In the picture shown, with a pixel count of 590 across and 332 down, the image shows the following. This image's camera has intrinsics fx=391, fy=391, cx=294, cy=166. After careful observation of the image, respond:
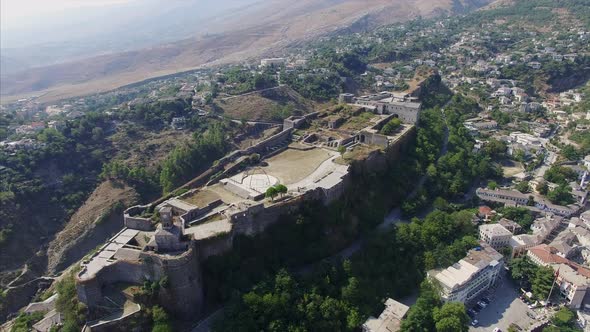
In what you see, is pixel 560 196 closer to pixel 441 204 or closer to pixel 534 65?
pixel 441 204

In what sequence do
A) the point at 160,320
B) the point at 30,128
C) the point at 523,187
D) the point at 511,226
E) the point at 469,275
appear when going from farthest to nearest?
the point at 30,128 < the point at 523,187 < the point at 511,226 < the point at 469,275 < the point at 160,320

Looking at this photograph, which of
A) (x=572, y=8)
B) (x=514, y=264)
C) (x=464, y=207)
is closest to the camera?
(x=514, y=264)

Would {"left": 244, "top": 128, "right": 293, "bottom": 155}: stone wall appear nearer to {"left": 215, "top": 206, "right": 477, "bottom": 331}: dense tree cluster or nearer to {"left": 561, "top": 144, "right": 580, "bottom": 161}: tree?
{"left": 215, "top": 206, "right": 477, "bottom": 331}: dense tree cluster

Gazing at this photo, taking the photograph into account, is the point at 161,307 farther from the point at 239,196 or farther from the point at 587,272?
the point at 587,272

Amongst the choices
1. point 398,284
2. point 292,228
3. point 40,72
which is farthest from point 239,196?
point 40,72

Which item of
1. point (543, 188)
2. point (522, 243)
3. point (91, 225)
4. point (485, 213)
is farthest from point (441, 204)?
point (91, 225)
